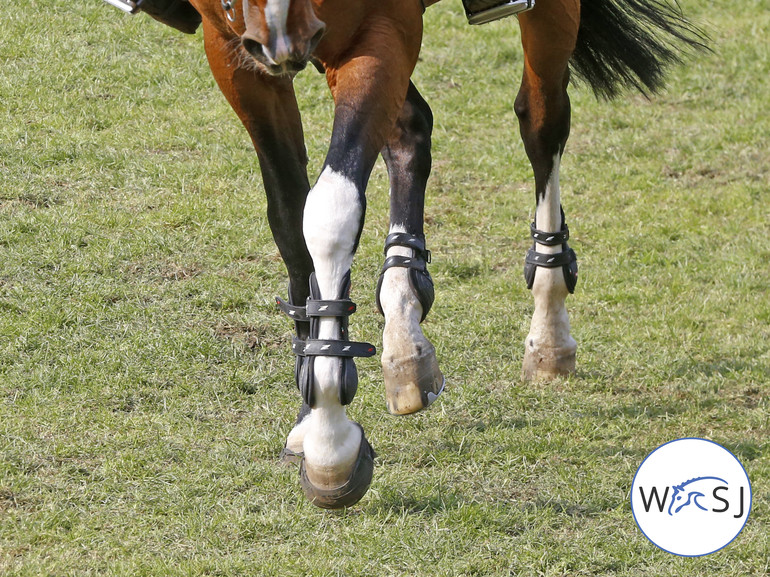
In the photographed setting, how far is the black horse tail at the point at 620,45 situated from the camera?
17.6 feet

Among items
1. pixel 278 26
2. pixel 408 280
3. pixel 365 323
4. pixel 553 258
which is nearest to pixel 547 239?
pixel 553 258

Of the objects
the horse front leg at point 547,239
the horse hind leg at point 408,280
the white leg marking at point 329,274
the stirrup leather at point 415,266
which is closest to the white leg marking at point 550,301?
the horse front leg at point 547,239

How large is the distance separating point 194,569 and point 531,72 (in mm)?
2580

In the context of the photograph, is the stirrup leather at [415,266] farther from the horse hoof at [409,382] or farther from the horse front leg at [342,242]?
the horse front leg at [342,242]

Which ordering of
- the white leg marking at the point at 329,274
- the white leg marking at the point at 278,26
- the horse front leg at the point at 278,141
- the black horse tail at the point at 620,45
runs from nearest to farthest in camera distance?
the white leg marking at the point at 278,26, the white leg marking at the point at 329,274, the horse front leg at the point at 278,141, the black horse tail at the point at 620,45

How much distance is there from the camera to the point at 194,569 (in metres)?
3.60

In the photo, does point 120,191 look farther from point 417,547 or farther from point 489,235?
point 417,547

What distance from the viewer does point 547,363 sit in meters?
5.13

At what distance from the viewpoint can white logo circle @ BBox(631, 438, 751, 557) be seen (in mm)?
3803

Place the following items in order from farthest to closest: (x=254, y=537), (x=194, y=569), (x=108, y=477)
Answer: (x=108, y=477)
(x=254, y=537)
(x=194, y=569)

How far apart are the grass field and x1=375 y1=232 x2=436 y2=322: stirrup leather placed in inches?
25.4

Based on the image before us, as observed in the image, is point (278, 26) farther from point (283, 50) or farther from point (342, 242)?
point (342, 242)

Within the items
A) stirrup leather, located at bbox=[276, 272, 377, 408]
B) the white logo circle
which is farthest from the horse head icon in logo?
stirrup leather, located at bbox=[276, 272, 377, 408]

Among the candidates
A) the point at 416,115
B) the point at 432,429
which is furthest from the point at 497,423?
the point at 416,115
